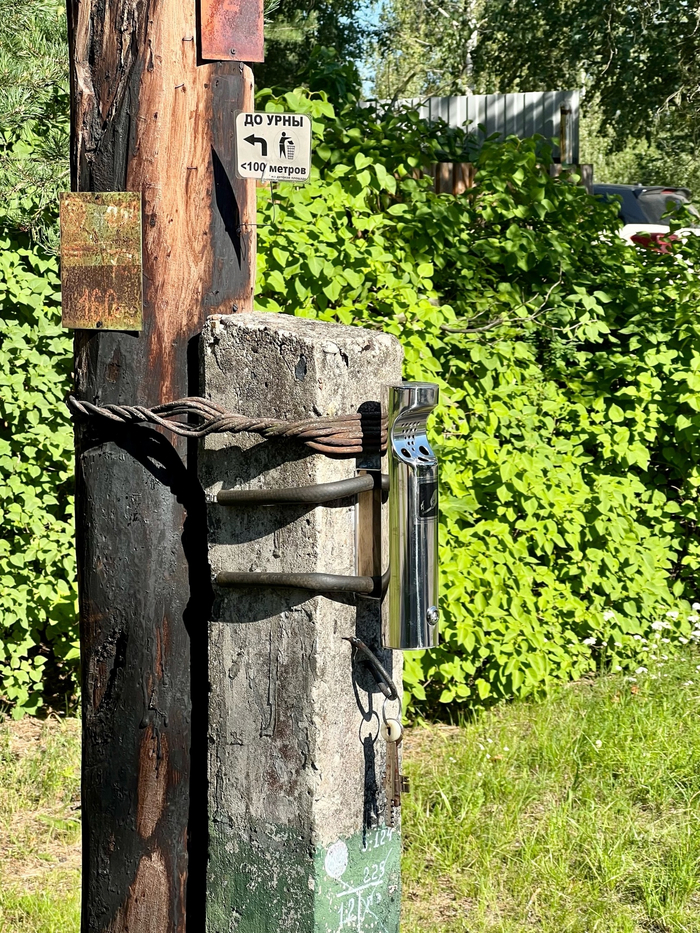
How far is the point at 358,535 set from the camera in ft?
6.50

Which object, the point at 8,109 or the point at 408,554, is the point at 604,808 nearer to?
the point at 408,554

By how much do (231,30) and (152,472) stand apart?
0.81m

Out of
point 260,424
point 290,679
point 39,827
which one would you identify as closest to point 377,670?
point 290,679

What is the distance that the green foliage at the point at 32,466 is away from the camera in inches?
175

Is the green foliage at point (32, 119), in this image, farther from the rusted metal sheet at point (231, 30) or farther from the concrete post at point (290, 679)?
the concrete post at point (290, 679)

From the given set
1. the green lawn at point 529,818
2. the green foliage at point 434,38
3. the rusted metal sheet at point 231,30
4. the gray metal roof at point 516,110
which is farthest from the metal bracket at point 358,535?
the green foliage at point 434,38

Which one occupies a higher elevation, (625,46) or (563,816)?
(625,46)

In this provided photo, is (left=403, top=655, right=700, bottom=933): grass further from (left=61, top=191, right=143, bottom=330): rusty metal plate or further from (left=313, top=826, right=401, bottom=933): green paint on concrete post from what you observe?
(left=61, top=191, right=143, bottom=330): rusty metal plate

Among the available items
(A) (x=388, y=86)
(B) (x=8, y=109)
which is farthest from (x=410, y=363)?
(A) (x=388, y=86)

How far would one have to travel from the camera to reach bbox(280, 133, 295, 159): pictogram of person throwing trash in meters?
2.08

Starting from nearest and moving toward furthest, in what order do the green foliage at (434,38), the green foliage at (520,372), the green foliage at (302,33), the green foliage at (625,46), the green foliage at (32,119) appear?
the green foliage at (32,119)
the green foliage at (520,372)
the green foliage at (302,33)
the green foliage at (625,46)
the green foliage at (434,38)

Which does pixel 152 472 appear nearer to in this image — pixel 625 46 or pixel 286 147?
pixel 286 147

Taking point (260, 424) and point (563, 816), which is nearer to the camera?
point (260, 424)

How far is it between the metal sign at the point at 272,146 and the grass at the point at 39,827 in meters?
2.38
